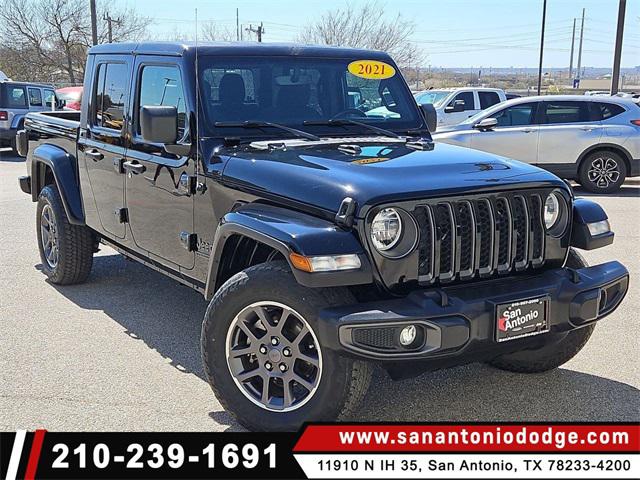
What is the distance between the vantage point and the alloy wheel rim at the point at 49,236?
643 cm

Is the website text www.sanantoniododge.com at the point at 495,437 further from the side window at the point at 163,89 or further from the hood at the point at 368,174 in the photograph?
the side window at the point at 163,89

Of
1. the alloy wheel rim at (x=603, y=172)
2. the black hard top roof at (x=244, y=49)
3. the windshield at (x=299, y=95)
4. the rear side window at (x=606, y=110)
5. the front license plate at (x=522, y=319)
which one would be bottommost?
the alloy wheel rim at (x=603, y=172)

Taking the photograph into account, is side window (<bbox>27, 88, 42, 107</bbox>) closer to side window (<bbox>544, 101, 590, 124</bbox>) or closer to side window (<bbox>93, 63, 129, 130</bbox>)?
side window (<bbox>544, 101, 590, 124</bbox>)

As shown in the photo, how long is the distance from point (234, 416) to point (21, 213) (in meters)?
7.53

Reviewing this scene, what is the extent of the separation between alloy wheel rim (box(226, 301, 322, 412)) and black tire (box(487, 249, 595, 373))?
134cm

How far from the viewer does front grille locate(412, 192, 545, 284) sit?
3518mm

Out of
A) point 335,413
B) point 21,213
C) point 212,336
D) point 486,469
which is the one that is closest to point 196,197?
point 212,336

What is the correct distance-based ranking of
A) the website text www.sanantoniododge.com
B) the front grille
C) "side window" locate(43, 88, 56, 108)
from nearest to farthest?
the front grille → the website text www.sanantoniododge.com → "side window" locate(43, 88, 56, 108)

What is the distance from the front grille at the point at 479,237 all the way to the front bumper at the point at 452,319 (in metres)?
0.10

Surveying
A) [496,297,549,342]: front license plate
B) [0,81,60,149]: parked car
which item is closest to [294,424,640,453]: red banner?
[496,297,549,342]: front license plate

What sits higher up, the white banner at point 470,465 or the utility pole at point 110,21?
the utility pole at point 110,21

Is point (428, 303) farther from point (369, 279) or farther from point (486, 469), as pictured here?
point (486, 469)

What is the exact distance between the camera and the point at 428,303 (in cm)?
328

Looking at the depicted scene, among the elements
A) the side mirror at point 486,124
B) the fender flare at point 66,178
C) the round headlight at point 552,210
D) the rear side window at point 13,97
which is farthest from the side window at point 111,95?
the rear side window at point 13,97
